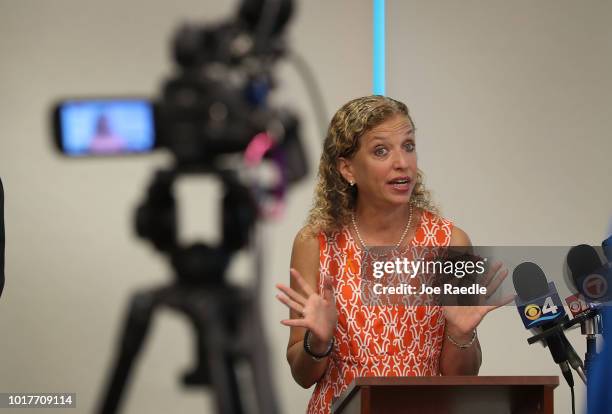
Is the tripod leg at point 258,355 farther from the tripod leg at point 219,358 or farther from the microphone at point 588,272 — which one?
the microphone at point 588,272

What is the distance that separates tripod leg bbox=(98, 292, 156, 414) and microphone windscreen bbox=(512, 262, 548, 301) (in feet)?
4.75

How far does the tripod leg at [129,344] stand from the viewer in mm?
677

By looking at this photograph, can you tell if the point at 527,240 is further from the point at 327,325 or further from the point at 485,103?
the point at 327,325

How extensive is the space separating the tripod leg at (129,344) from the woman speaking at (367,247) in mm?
1343

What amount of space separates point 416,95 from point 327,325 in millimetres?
1981

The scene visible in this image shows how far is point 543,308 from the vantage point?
6.78 feet

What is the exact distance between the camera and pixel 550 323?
205 centimetres

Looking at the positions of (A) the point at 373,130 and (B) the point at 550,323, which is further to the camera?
(A) the point at 373,130

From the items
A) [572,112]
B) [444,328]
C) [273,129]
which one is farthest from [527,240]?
[273,129]

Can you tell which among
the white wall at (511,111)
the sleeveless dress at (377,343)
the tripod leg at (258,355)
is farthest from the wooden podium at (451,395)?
the white wall at (511,111)

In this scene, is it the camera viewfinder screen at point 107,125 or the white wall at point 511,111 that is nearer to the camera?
the camera viewfinder screen at point 107,125

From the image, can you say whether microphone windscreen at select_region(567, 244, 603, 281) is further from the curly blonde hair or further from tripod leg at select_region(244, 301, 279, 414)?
tripod leg at select_region(244, 301, 279, 414)

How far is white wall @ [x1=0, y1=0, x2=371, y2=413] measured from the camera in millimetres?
732

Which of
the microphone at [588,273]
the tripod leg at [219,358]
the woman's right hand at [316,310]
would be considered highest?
the microphone at [588,273]
